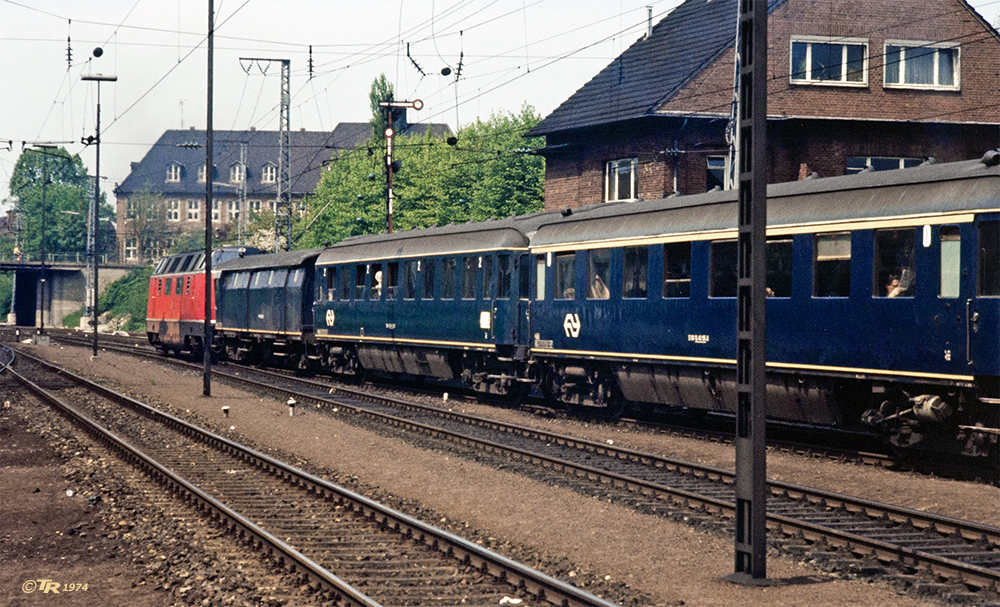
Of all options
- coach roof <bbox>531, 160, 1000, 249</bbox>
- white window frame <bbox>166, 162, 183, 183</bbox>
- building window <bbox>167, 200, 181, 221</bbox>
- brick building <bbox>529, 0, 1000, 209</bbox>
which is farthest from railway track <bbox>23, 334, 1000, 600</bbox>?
white window frame <bbox>166, 162, 183, 183</bbox>

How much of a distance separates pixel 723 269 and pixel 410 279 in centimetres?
1143

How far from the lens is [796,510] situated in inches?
464

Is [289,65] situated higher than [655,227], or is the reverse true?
[289,65]

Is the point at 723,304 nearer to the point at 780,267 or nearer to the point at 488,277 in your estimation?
the point at 780,267

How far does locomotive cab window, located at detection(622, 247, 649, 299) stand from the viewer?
18797 millimetres

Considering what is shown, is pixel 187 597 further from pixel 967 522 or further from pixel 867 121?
pixel 867 121

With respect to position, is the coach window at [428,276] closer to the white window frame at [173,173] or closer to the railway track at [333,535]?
the railway track at [333,535]

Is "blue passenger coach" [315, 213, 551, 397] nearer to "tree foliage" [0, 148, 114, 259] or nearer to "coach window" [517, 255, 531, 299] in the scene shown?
"coach window" [517, 255, 531, 299]

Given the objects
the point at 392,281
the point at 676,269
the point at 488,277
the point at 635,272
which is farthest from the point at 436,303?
the point at 676,269

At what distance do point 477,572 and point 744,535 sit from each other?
2151 millimetres

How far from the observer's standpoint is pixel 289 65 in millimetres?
52875

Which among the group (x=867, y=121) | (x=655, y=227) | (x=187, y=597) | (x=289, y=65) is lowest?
(x=187, y=597)

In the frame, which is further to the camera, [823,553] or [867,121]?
[867,121]

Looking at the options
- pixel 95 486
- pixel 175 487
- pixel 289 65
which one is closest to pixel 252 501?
pixel 175 487
